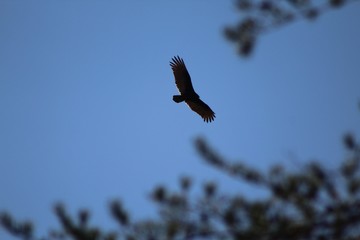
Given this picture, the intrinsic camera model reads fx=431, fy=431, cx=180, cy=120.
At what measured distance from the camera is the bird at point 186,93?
7176mm

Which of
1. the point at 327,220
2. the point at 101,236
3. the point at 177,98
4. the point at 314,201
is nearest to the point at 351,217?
the point at 327,220

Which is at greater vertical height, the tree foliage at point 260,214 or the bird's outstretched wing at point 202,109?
the bird's outstretched wing at point 202,109

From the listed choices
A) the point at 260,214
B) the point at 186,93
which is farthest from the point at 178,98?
the point at 260,214

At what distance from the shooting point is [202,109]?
762cm

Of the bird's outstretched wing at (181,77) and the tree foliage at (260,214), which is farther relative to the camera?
the bird's outstretched wing at (181,77)

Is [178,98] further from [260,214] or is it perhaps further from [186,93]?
[260,214]

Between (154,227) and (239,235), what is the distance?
97 cm

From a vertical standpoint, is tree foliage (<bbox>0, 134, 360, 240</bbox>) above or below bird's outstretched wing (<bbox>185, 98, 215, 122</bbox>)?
below

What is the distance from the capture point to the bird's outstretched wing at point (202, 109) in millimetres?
7504

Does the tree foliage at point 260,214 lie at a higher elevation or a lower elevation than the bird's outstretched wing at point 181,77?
lower

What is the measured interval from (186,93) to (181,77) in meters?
0.30

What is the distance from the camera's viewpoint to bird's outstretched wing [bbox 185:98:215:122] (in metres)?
7.50

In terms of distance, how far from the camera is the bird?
7.18 meters

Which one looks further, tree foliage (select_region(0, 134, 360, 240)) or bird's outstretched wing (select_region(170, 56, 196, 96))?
bird's outstretched wing (select_region(170, 56, 196, 96))
